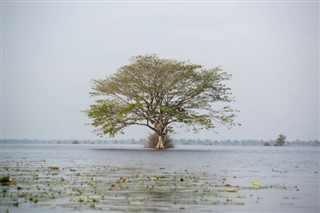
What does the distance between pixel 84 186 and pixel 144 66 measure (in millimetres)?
35370

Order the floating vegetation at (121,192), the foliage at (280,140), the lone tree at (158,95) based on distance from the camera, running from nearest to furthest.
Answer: the floating vegetation at (121,192), the lone tree at (158,95), the foliage at (280,140)

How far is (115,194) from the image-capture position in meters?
14.4

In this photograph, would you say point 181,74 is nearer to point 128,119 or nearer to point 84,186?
point 128,119

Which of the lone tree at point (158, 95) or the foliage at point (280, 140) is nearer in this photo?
the lone tree at point (158, 95)

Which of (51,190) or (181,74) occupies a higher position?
(181,74)

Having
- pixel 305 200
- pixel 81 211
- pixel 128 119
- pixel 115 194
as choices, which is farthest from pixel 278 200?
pixel 128 119

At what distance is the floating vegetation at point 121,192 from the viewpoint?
12.5m

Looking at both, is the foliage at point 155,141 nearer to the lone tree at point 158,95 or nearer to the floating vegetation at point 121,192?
the lone tree at point 158,95

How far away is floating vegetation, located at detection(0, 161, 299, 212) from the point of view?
12.5 metres

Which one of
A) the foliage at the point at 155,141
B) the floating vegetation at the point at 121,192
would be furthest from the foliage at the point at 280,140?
the floating vegetation at the point at 121,192

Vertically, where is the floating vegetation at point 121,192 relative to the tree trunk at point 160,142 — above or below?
below

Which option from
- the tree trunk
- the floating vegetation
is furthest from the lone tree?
the floating vegetation

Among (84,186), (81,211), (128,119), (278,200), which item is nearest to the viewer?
(81,211)

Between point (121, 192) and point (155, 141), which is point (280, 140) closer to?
point (155, 141)
